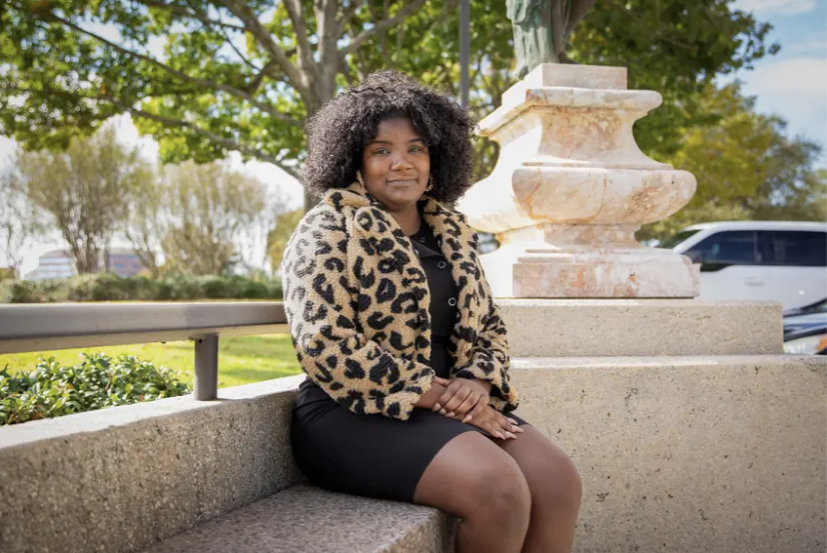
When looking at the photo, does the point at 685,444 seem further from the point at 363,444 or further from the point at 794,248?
the point at 794,248

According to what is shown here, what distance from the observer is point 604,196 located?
13.3 ft

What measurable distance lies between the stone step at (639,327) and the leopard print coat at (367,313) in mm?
869

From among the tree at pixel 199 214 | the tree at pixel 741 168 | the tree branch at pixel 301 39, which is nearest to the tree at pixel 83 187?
the tree at pixel 199 214

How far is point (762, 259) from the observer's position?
41.2 ft

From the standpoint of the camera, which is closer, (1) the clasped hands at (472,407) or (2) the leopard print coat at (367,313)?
(2) the leopard print coat at (367,313)

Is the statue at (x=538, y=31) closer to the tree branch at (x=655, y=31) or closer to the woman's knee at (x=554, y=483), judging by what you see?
the woman's knee at (x=554, y=483)

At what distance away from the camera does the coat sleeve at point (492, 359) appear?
106 inches

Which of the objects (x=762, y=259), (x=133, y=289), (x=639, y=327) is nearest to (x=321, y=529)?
(x=639, y=327)

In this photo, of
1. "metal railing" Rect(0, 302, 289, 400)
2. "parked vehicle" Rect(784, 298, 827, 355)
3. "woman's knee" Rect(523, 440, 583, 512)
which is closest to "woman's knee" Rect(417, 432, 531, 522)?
"woman's knee" Rect(523, 440, 583, 512)

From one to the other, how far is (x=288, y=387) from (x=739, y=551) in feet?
7.37

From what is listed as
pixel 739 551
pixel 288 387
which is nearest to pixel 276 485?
pixel 288 387

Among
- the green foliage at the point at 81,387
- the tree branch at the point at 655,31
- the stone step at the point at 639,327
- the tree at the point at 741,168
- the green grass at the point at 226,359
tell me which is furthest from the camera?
the tree at the point at 741,168

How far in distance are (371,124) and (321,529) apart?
1.42m

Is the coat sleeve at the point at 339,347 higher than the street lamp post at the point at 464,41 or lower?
lower
